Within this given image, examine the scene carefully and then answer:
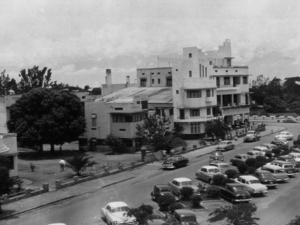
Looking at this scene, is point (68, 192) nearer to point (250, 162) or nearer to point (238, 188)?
point (238, 188)

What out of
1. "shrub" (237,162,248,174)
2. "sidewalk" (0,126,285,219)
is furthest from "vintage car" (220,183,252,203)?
"sidewalk" (0,126,285,219)

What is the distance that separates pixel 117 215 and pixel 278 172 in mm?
15026

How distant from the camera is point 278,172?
32125 mm

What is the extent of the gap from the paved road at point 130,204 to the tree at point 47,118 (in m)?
15.0

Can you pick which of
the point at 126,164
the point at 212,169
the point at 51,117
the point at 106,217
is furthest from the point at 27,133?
the point at 106,217

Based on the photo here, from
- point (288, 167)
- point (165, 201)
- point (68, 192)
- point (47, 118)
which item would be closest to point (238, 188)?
point (165, 201)

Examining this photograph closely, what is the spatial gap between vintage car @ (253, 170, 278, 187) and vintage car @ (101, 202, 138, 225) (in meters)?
11.6

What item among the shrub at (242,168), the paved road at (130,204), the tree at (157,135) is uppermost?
the tree at (157,135)

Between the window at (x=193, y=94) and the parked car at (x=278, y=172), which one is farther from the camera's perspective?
the window at (x=193, y=94)

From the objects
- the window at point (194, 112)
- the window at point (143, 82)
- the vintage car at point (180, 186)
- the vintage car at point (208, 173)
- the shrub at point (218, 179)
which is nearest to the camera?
the vintage car at point (180, 186)

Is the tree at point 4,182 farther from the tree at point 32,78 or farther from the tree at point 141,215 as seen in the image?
the tree at point 32,78

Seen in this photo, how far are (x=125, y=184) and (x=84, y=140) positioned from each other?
21075mm

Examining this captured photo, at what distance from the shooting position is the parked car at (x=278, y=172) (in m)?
31.5

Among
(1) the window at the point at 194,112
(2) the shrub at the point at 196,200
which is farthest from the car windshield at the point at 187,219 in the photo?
(1) the window at the point at 194,112
